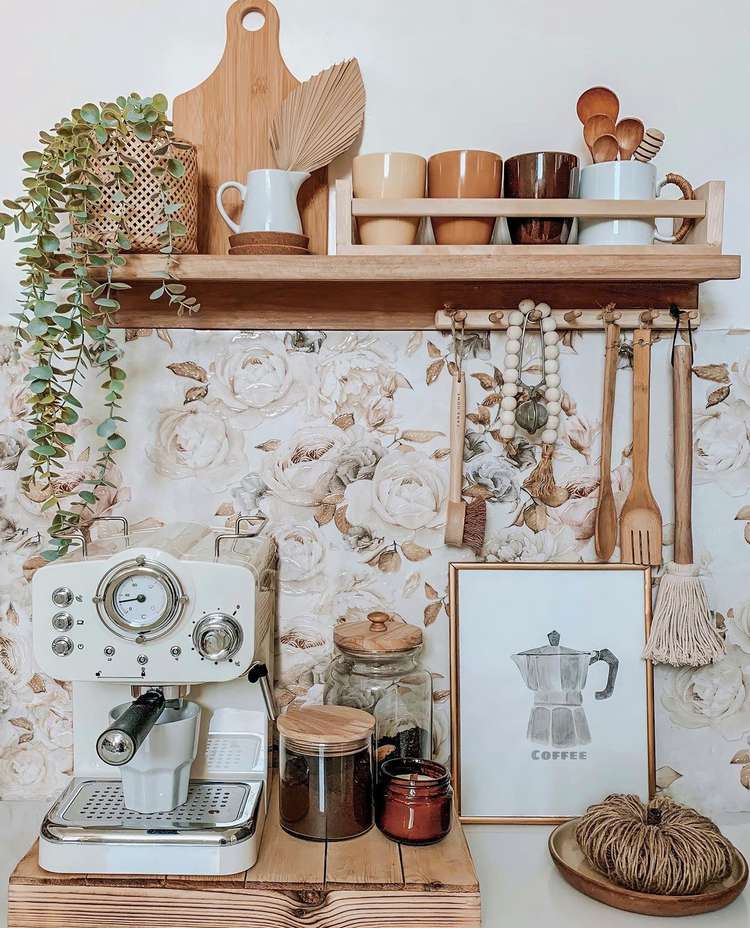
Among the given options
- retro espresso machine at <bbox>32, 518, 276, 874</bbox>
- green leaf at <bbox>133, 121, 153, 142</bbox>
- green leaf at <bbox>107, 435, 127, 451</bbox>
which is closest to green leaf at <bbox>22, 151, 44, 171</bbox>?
green leaf at <bbox>133, 121, 153, 142</bbox>

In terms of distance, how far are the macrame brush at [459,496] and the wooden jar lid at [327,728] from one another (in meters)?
0.31

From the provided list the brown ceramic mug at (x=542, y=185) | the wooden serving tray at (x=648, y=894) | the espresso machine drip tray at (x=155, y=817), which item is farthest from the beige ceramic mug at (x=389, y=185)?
the wooden serving tray at (x=648, y=894)

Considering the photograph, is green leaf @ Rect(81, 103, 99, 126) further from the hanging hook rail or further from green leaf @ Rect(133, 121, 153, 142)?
the hanging hook rail

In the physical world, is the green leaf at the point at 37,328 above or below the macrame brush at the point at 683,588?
above

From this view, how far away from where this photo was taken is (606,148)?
3.90 ft

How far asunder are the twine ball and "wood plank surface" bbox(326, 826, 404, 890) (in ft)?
0.83

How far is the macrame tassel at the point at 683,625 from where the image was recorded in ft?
4.21

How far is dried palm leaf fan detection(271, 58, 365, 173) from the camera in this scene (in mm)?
1257

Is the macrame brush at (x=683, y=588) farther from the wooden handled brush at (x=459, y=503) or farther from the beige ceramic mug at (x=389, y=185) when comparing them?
the beige ceramic mug at (x=389, y=185)

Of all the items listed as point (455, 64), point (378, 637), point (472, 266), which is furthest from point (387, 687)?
point (455, 64)

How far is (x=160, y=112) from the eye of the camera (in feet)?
3.79

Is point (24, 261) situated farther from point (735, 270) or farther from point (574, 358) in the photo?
point (735, 270)

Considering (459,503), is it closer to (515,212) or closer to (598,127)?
(515,212)

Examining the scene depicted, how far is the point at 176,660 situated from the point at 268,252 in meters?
0.52
